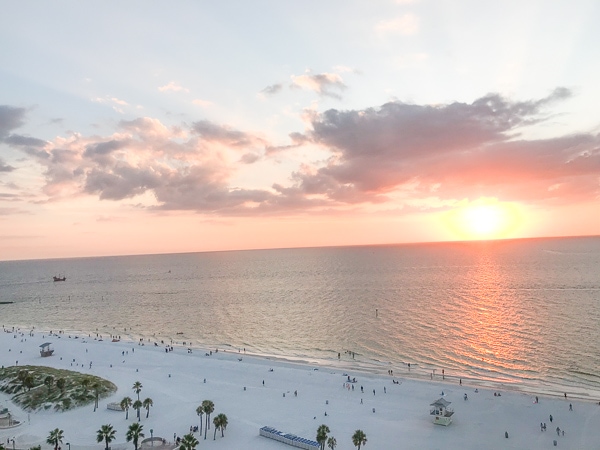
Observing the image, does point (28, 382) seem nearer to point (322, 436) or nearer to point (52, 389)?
point (52, 389)

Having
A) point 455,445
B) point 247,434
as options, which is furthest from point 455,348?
point 247,434

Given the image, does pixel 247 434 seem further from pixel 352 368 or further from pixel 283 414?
pixel 352 368

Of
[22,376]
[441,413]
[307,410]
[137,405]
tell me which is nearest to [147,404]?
[137,405]

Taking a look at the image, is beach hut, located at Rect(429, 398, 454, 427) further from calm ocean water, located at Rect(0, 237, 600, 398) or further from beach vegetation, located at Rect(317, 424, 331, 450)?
calm ocean water, located at Rect(0, 237, 600, 398)

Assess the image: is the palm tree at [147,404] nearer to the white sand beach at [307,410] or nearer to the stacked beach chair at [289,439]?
the white sand beach at [307,410]

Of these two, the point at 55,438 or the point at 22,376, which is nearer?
the point at 55,438

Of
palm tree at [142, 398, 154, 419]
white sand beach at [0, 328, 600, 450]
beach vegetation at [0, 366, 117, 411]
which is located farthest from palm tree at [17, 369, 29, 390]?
palm tree at [142, 398, 154, 419]
